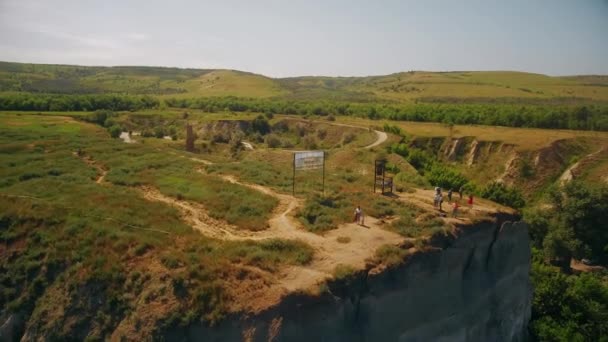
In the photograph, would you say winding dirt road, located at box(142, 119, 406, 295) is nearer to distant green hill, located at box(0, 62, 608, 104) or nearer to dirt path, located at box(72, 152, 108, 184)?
dirt path, located at box(72, 152, 108, 184)

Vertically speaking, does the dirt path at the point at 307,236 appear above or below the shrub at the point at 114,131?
below

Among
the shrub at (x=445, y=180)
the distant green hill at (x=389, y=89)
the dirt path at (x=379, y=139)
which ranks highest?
the distant green hill at (x=389, y=89)

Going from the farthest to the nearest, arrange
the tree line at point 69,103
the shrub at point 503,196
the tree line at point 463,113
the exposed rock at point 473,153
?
the tree line at point 463,113 < the tree line at point 69,103 < the exposed rock at point 473,153 < the shrub at point 503,196

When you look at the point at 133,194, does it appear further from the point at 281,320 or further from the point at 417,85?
the point at 417,85

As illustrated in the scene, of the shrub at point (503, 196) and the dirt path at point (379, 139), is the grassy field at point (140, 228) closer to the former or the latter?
the shrub at point (503, 196)

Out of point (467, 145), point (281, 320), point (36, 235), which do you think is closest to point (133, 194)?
Result: point (36, 235)

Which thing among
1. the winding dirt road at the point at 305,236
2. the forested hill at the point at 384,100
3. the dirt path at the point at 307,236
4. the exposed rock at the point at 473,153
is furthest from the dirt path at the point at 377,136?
the dirt path at the point at 307,236
